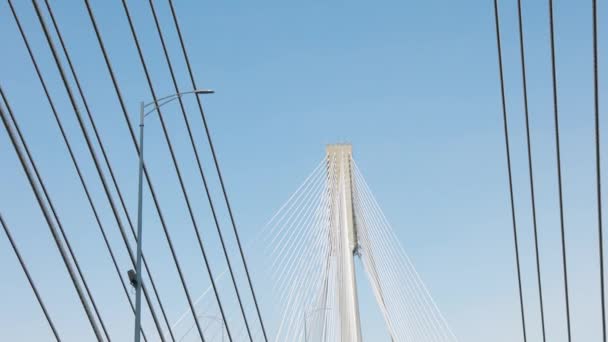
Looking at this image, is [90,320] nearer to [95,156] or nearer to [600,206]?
[95,156]

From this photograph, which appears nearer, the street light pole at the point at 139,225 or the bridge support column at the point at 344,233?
the street light pole at the point at 139,225

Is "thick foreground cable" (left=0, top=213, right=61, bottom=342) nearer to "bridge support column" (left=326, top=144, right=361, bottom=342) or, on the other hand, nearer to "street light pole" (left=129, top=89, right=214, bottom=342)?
"street light pole" (left=129, top=89, right=214, bottom=342)

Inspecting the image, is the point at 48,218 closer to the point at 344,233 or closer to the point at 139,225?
the point at 139,225

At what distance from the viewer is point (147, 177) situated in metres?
16.2

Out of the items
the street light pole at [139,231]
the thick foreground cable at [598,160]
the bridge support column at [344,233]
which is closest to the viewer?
the thick foreground cable at [598,160]

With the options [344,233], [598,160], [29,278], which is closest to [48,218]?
[29,278]

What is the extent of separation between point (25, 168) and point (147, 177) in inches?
135

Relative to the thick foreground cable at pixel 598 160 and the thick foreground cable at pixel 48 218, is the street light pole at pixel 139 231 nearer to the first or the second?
the thick foreground cable at pixel 48 218

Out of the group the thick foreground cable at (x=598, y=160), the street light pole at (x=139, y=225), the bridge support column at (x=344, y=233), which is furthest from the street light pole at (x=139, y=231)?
the bridge support column at (x=344, y=233)

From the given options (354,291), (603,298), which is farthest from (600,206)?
(354,291)

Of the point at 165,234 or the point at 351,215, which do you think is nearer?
the point at 165,234

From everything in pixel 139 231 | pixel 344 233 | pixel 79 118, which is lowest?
pixel 344 233

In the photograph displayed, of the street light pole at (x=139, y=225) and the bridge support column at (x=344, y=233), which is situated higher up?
the street light pole at (x=139, y=225)

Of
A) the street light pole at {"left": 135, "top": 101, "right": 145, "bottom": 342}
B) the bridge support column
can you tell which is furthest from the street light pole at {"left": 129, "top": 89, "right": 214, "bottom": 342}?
the bridge support column
